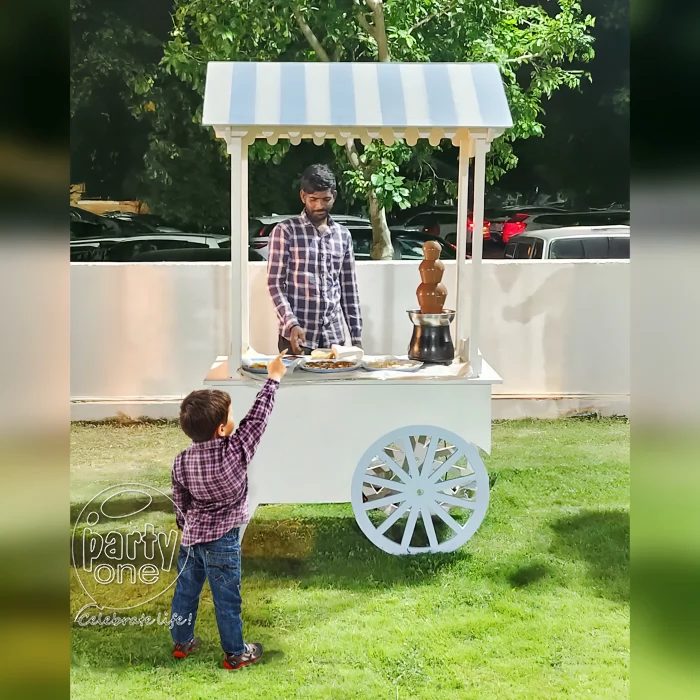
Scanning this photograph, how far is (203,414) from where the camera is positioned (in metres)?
3.13

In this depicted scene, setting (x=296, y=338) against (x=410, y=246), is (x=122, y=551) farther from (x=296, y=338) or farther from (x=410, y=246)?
(x=410, y=246)

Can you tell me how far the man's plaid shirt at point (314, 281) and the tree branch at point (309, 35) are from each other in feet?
1.84

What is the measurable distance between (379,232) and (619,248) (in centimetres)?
85

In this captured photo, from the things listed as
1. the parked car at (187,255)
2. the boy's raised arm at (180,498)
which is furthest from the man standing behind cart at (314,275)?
the boy's raised arm at (180,498)

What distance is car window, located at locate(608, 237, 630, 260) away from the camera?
3.36 m

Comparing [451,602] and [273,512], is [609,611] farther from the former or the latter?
[273,512]

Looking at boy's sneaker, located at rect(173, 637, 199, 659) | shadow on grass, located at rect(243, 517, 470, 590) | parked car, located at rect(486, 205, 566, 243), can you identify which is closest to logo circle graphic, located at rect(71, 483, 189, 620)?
boy's sneaker, located at rect(173, 637, 199, 659)

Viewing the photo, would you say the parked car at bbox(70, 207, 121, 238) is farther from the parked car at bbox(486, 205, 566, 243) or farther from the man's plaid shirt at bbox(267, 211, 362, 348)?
the parked car at bbox(486, 205, 566, 243)

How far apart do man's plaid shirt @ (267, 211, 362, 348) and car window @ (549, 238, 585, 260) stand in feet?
2.41

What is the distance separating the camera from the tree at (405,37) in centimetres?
324

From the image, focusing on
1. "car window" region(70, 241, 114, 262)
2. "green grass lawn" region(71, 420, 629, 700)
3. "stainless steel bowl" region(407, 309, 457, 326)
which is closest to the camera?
"green grass lawn" region(71, 420, 629, 700)

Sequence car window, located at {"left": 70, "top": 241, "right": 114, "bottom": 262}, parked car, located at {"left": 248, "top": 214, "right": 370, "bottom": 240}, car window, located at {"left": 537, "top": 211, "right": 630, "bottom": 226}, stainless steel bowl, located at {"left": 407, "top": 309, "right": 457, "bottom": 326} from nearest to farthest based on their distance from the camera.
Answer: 1. car window, located at {"left": 70, "top": 241, "right": 114, "bottom": 262}
2. car window, located at {"left": 537, "top": 211, "right": 630, "bottom": 226}
3. parked car, located at {"left": 248, "top": 214, "right": 370, "bottom": 240}
4. stainless steel bowl, located at {"left": 407, "top": 309, "right": 457, "bottom": 326}

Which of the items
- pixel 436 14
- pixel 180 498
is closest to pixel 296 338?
pixel 180 498
